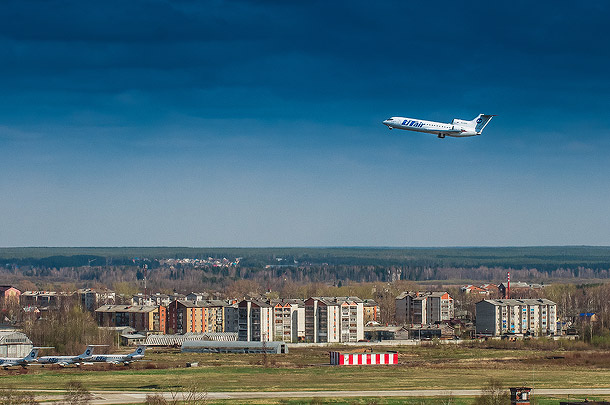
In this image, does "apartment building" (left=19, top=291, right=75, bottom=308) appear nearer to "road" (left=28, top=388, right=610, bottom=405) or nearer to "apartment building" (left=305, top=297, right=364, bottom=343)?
"apartment building" (left=305, top=297, right=364, bottom=343)

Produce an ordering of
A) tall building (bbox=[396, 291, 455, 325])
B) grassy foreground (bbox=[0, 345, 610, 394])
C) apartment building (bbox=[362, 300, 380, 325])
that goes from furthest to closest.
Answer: apartment building (bbox=[362, 300, 380, 325]) < tall building (bbox=[396, 291, 455, 325]) < grassy foreground (bbox=[0, 345, 610, 394])

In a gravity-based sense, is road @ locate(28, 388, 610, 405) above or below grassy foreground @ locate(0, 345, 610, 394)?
above

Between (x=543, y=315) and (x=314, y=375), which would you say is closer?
(x=314, y=375)

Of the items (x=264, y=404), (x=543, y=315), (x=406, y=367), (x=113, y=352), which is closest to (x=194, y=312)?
(x=113, y=352)

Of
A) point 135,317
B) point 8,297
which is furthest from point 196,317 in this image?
point 8,297

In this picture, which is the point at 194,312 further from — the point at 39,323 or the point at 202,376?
the point at 202,376

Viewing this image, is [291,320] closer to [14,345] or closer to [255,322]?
[255,322]

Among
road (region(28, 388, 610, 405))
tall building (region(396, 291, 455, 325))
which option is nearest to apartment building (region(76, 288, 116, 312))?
tall building (region(396, 291, 455, 325))
